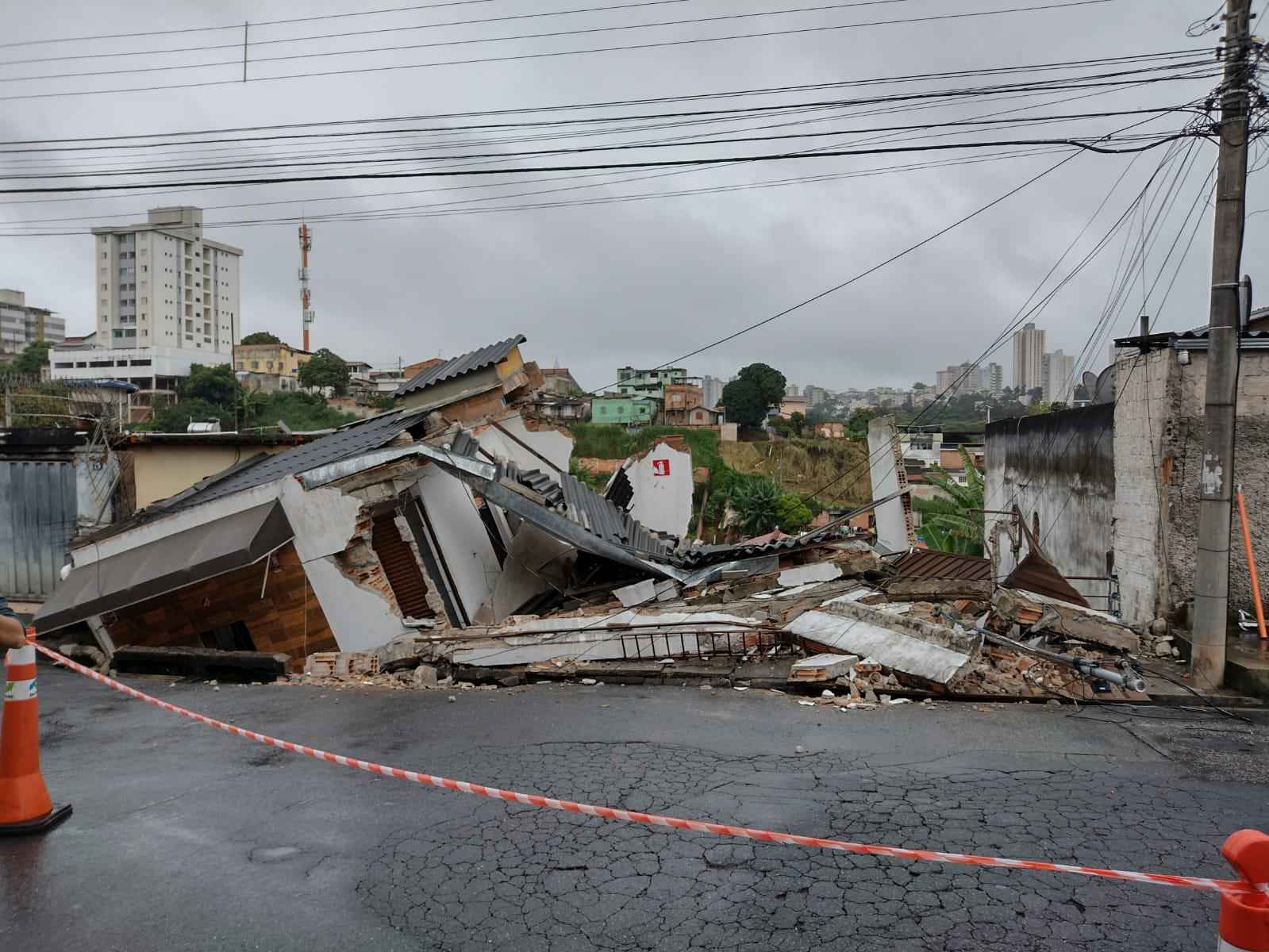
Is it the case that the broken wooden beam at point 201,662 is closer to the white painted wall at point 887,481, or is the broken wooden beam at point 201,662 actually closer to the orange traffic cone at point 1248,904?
the orange traffic cone at point 1248,904

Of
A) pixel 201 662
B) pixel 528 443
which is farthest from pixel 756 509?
pixel 201 662

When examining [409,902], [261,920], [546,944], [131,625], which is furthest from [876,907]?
[131,625]

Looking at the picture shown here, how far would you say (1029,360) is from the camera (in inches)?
2566

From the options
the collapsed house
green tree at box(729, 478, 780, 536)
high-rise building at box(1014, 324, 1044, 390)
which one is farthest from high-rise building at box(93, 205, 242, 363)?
the collapsed house

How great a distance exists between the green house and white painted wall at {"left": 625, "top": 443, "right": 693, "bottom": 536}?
5857cm

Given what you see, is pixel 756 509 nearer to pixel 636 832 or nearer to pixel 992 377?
pixel 636 832

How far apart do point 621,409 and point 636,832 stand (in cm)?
7451

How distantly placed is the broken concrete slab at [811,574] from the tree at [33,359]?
87.7m

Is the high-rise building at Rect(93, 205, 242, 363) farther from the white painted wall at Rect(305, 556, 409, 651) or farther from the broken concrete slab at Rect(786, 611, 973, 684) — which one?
the broken concrete slab at Rect(786, 611, 973, 684)

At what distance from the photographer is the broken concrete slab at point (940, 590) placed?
900 centimetres

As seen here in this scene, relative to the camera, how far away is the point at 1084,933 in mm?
3100

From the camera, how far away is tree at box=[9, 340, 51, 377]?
79.2m

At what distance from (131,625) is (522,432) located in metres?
6.72

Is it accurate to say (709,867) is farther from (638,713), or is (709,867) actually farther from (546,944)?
(638,713)
